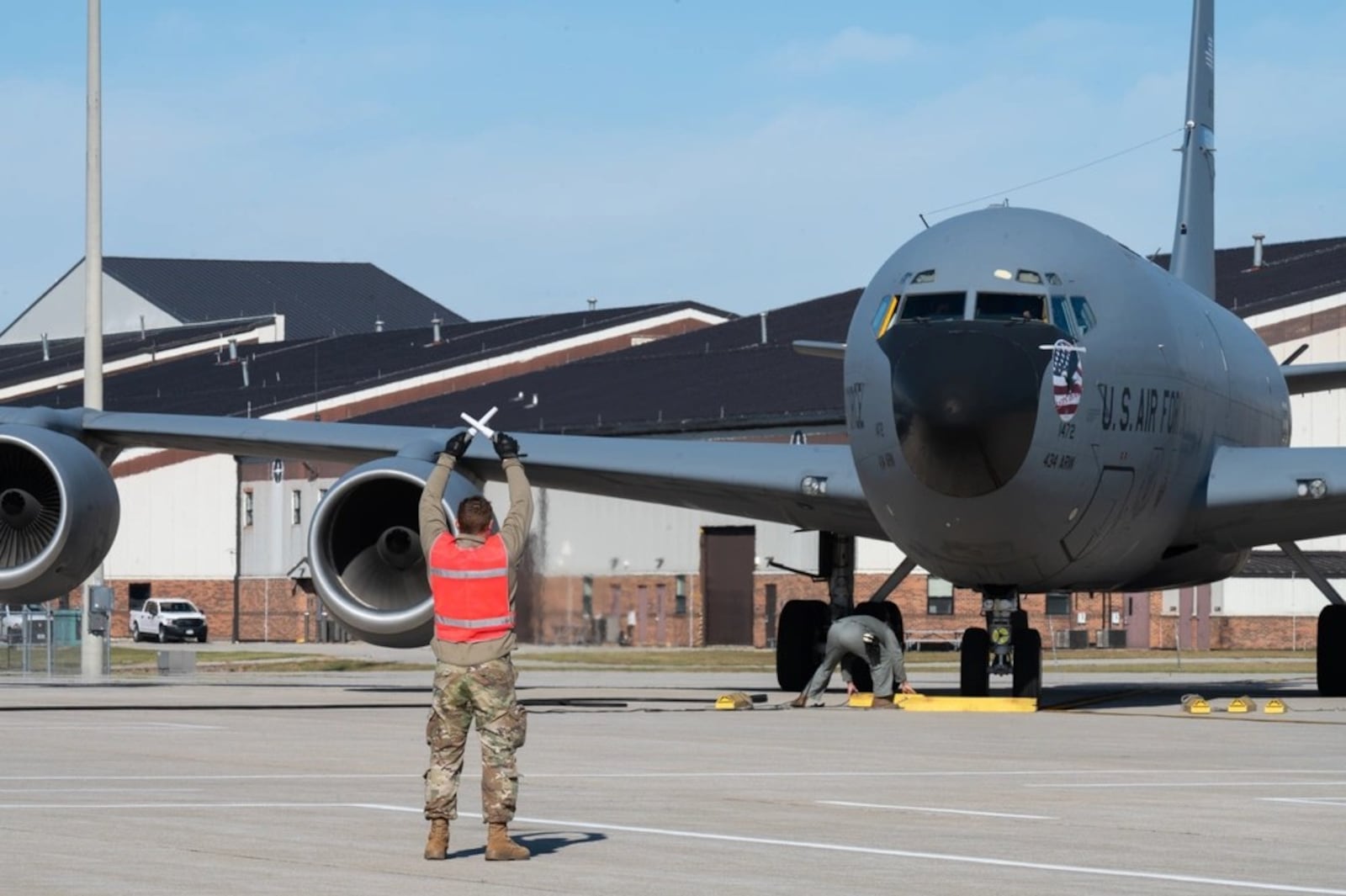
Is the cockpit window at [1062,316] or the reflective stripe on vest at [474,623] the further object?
the cockpit window at [1062,316]

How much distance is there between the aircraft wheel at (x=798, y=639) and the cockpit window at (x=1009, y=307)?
24.9 feet

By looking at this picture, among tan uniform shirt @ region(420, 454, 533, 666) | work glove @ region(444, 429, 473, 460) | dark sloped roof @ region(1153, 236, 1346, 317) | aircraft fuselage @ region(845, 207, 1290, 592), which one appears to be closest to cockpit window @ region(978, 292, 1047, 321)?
aircraft fuselage @ region(845, 207, 1290, 592)

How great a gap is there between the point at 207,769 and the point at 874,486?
847 centimetres

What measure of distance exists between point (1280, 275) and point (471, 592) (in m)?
54.4

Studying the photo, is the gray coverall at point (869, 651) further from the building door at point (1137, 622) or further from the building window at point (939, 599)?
the building door at point (1137, 622)

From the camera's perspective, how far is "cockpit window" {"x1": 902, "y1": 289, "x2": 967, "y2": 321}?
70.1 ft

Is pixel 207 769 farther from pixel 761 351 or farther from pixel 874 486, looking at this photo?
pixel 761 351

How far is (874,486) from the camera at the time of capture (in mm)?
22344

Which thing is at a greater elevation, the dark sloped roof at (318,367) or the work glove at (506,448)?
the dark sloped roof at (318,367)

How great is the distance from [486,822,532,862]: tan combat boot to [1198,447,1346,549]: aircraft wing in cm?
1411

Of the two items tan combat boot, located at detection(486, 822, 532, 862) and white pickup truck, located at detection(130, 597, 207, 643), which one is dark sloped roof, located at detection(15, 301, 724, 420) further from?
tan combat boot, located at detection(486, 822, 532, 862)

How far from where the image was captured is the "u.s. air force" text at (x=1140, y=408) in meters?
22.2

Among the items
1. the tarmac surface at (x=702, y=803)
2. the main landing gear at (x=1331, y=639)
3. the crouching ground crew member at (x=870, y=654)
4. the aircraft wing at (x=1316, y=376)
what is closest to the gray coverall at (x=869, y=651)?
the crouching ground crew member at (x=870, y=654)

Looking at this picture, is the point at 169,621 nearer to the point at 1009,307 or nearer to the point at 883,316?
the point at 883,316
